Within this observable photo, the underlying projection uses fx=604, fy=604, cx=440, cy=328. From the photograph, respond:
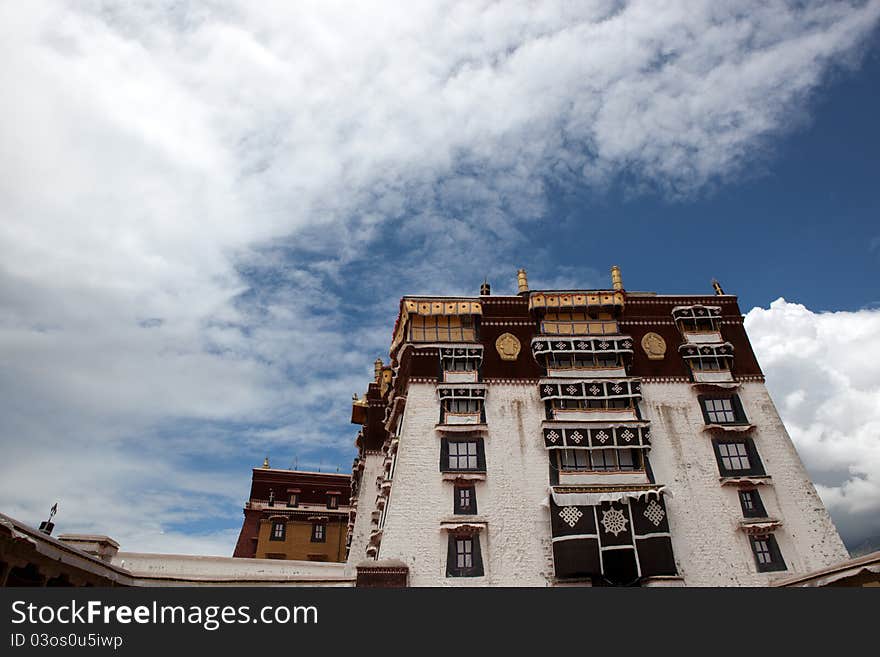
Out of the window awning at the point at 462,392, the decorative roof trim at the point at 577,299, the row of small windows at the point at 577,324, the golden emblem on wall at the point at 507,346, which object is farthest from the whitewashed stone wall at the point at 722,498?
the window awning at the point at 462,392

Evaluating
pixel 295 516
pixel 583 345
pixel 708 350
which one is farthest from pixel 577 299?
pixel 295 516

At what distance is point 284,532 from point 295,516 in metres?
1.68

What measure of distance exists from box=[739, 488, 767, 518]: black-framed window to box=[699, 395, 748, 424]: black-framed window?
4.40 metres

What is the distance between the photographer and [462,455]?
35.7m

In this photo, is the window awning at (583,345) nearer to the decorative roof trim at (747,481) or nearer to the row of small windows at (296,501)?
the decorative roof trim at (747,481)

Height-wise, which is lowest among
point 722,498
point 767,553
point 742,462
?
point 767,553

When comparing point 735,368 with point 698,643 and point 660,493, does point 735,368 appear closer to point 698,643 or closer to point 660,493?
point 660,493

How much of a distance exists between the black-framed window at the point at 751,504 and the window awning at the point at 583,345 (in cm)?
1044

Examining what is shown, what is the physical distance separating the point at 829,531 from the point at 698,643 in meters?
22.9

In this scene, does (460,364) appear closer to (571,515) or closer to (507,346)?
(507,346)

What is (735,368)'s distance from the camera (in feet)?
128

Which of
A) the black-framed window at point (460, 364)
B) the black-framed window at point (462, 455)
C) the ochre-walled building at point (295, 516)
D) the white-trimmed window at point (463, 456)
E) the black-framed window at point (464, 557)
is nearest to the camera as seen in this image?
the black-framed window at point (464, 557)

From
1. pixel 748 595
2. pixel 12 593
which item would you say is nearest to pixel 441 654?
pixel 748 595

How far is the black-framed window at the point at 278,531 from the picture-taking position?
177 feet
